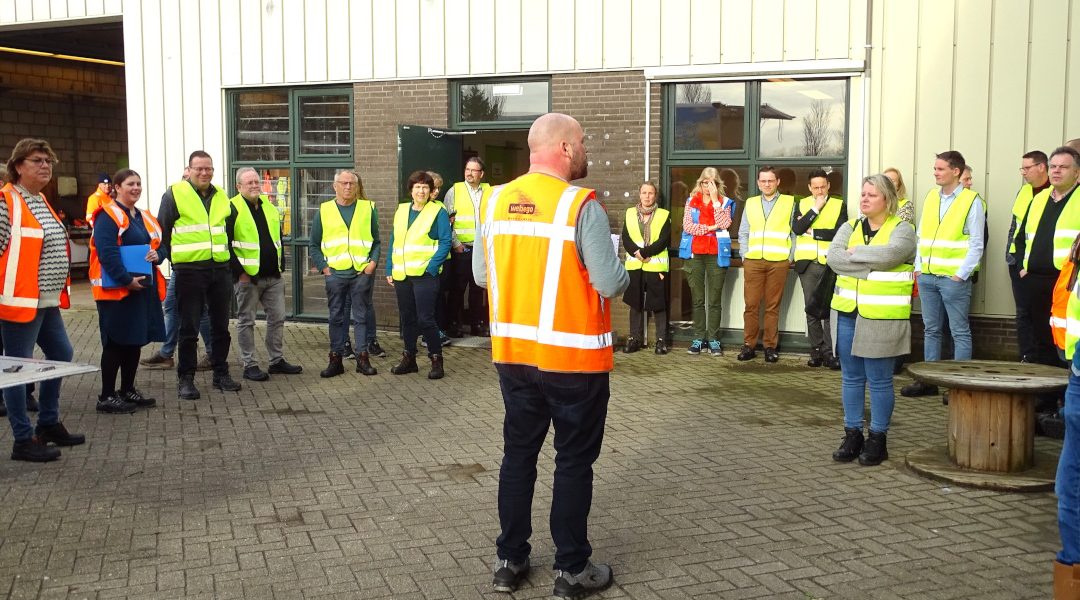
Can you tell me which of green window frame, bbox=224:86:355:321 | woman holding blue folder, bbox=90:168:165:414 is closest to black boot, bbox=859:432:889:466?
woman holding blue folder, bbox=90:168:165:414

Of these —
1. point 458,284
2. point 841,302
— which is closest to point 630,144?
point 458,284

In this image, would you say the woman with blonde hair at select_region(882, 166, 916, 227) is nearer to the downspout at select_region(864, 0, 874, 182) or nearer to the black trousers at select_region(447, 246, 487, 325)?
the downspout at select_region(864, 0, 874, 182)

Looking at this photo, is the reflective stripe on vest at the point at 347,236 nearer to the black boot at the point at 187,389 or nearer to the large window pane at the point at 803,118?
the black boot at the point at 187,389

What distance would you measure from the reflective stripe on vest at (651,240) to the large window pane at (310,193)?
4.30m

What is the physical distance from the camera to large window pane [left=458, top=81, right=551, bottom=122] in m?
11.8

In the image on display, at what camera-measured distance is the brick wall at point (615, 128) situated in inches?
438

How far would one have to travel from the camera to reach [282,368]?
9.60 metres

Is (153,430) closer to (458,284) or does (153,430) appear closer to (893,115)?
(458,284)

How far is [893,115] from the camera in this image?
10133 millimetres

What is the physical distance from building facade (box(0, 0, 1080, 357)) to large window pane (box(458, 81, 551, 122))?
0.02m

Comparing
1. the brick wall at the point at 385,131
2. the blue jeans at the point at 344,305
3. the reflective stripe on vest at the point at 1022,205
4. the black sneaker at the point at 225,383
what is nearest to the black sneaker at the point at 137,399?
the black sneaker at the point at 225,383

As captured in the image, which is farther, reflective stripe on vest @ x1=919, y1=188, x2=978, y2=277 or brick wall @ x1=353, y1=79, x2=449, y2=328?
brick wall @ x1=353, y1=79, x2=449, y2=328

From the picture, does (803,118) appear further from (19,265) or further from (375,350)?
(19,265)

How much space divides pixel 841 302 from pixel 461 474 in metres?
2.66
